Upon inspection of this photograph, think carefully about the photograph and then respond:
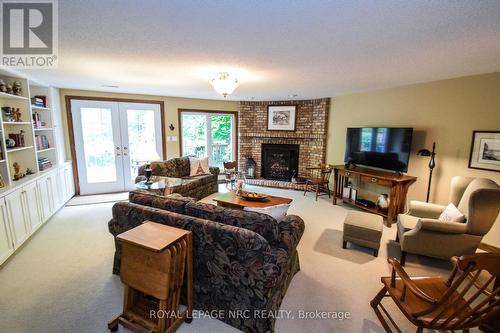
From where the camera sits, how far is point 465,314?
1.45m

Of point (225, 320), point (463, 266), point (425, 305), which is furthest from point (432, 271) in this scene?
point (225, 320)

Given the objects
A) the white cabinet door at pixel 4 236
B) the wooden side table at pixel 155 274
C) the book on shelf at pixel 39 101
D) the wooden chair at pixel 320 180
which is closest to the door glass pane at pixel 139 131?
the book on shelf at pixel 39 101

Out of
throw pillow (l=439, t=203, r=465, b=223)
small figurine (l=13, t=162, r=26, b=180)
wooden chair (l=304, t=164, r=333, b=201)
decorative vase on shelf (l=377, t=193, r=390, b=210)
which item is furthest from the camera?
wooden chair (l=304, t=164, r=333, b=201)

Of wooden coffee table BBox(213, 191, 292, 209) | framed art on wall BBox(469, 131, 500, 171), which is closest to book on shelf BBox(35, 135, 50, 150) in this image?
wooden coffee table BBox(213, 191, 292, 209)

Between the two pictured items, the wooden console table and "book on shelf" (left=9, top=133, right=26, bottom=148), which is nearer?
"book on shelf" (left=9, top=133, right=26, bottom=148)

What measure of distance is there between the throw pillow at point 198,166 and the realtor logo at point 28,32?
2.90 metres

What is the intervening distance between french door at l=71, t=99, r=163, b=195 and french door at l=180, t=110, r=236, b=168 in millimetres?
758

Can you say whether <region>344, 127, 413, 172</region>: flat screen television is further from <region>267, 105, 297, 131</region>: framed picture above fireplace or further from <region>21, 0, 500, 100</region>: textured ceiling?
<region>267, 105, 297, 131</region>: framed picture above fireplace

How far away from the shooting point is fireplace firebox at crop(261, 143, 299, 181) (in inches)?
251

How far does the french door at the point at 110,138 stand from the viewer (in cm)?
509

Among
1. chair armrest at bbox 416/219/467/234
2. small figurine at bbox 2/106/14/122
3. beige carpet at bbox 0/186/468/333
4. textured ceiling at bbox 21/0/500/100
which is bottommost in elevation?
beige carpet at bbox 0/186/468/333

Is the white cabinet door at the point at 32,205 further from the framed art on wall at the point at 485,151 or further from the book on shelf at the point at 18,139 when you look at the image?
the framed art on wall at the point at 485,151

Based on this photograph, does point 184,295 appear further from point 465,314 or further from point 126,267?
point 465,314

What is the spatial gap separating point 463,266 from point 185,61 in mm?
3063
